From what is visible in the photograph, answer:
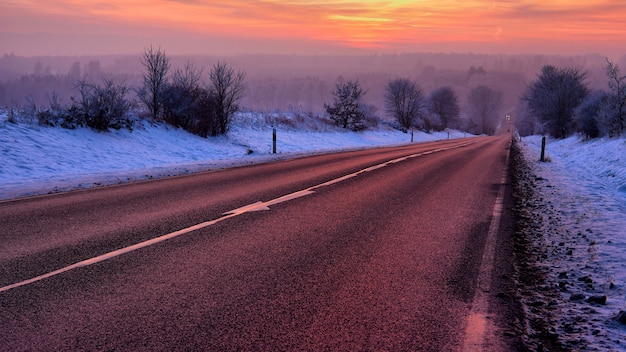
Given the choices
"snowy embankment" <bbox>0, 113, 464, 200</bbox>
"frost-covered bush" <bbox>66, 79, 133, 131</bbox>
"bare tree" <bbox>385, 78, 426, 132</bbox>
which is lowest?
"snowy embankment" <bbox>0, 113, 464, 200</bbox>

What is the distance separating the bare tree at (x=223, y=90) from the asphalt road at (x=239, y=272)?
16321 mm

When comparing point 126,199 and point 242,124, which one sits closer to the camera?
point 126,199

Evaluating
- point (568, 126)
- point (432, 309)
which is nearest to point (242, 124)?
point (432, 309)

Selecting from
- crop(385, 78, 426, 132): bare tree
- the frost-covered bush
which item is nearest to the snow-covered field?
the frost-covered bush

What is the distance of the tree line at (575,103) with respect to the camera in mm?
32438

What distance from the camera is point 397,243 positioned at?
17.3 feet

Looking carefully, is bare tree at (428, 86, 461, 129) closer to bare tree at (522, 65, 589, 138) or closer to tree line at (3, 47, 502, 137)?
bare tree at (522, 65, 589, 138)

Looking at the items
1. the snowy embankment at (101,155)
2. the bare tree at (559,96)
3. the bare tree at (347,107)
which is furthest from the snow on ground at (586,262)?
the bare tree at (559,96)

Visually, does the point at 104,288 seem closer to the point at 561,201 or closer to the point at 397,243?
the point at 397,243

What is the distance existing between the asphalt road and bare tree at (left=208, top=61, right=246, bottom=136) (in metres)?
16.3

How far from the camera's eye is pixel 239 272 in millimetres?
4121

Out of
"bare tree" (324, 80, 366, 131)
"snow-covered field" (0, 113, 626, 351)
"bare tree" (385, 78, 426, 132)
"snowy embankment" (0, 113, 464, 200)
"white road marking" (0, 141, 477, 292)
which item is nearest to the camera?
"snow-covered field" (0, 113, 626, 351)

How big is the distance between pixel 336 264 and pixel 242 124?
86.0 feet

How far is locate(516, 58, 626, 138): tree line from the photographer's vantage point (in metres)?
32.4
